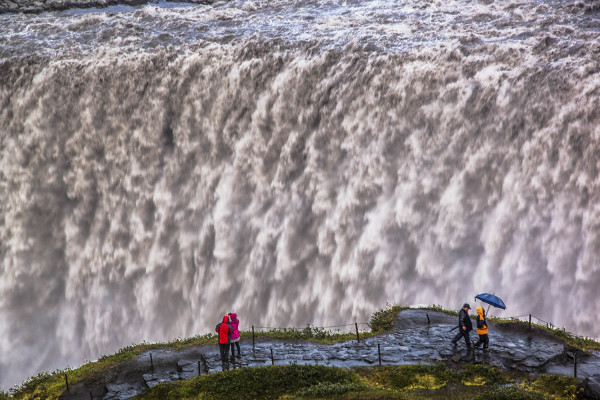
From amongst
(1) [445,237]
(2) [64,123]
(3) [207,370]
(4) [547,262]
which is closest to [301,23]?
(2) [64,123]

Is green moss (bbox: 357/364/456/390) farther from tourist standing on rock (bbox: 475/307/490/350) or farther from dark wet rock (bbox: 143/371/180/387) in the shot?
dark wet rock (bbox: 143/371/180/387)

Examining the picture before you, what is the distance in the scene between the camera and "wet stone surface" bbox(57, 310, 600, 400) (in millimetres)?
22016

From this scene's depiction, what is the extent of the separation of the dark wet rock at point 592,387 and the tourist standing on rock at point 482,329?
4118mm

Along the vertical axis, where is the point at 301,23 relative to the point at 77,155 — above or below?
above

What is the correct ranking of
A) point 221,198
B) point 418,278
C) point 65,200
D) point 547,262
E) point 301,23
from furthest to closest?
point 301,23 < point 65,200 < point 221,198 < point 418,278 < point 547,262

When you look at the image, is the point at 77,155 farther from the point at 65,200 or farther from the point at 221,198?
the point at 221,198

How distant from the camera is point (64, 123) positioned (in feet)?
133

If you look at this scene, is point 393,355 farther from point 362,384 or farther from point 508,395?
point 508,395

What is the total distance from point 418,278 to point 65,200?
23.0m

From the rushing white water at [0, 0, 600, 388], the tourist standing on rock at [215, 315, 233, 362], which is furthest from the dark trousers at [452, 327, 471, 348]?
the tourist standing on rock at [215, 315, 233, 362]

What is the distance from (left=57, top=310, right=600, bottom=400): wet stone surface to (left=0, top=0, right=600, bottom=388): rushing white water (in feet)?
12.2

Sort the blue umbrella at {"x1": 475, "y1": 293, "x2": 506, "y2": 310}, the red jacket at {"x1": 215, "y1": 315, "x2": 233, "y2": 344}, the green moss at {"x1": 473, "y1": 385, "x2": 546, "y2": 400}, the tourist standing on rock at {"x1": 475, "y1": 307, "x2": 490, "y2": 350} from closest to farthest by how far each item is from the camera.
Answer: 1. the green moss at {"x1": 473, "y1": 385, "x2": 546, "y2": 400}
2. the tourist standing on rock at {"x1": 475, "y1": 307, "x2": 490, "y2": 350}
3. the red jacket at {"x1": 215, "y1": 315, "x2": 233, "y2": 344}
4. the blue umbrella at {"x1": 475, "y1": 293, "x2": 506, "y2": 310}

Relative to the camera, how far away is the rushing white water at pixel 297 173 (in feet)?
94.7

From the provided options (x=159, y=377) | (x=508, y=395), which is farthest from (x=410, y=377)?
(x=159, y=377)
